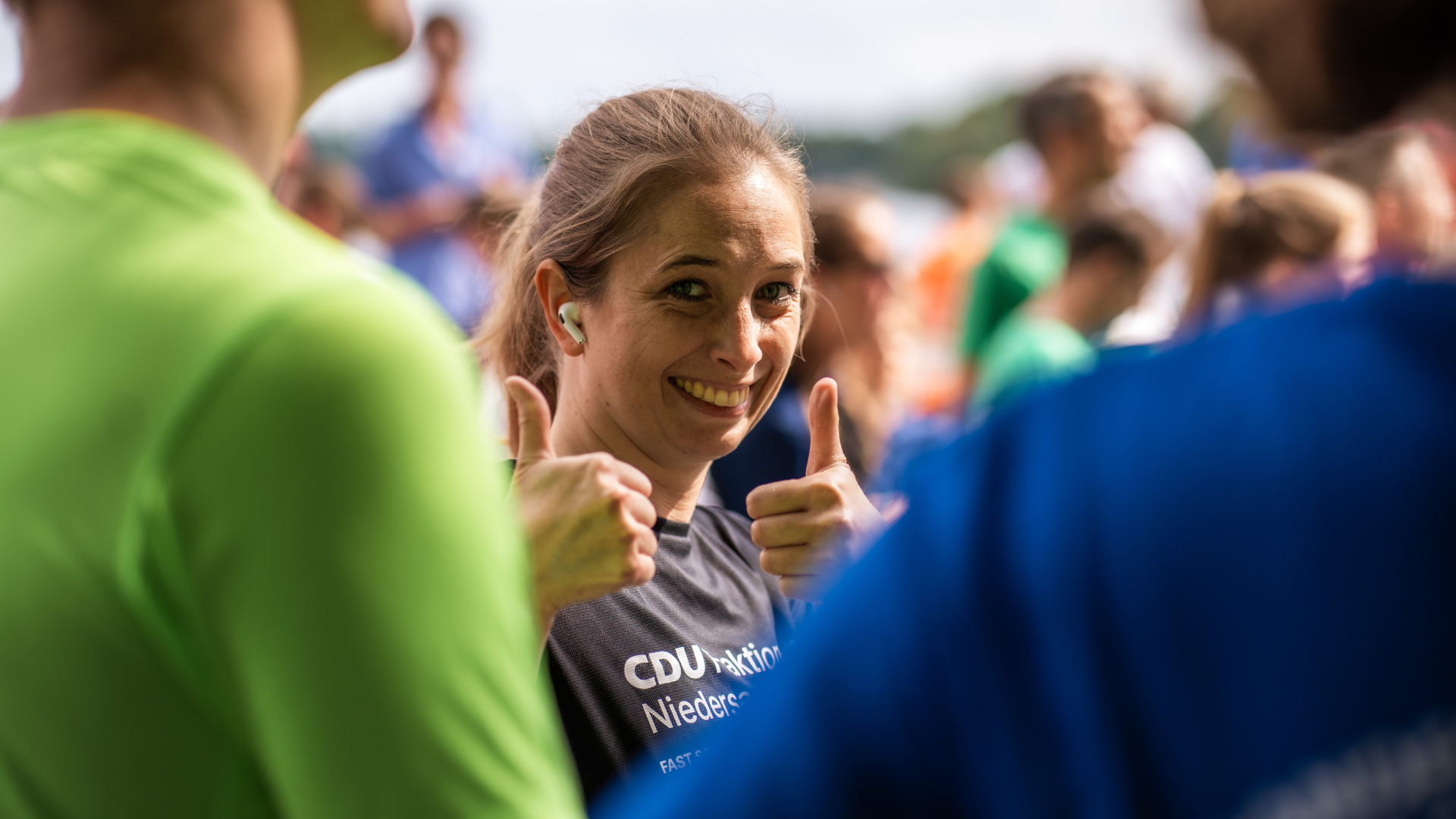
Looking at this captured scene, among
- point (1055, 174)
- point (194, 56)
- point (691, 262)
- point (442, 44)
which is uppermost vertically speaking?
point (442, 44)

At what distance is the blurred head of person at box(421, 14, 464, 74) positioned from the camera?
7168 mm

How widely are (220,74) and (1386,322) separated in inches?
30.5

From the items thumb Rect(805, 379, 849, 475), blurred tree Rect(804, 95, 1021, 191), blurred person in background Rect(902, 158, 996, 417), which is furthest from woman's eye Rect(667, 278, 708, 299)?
blurred tree Rect(804, 95, 1021, 191)

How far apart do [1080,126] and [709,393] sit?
14.9 feet

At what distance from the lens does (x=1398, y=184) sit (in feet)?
14.1

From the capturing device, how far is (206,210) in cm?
83

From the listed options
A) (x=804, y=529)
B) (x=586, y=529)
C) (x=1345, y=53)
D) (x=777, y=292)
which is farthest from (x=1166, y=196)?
(x=1345, y=53)

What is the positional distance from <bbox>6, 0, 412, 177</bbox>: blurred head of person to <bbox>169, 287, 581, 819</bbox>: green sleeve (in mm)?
228

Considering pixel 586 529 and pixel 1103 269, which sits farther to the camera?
pixel 1103 269


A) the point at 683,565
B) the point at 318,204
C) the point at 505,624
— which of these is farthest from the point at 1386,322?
the point at 318,204

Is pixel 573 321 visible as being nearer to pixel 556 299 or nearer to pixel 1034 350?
pixel 556 299

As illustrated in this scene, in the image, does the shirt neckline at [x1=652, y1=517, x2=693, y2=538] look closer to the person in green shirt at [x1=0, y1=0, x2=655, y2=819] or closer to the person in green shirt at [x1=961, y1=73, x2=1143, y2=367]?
the person in green shirt at [x1=0, y1=0, x2=655, y2=819]

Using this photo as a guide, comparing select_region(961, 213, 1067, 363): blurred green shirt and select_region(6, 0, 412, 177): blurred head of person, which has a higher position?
select_region(6, 0, 412, 177): blurred head of person

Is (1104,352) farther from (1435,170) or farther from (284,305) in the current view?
(1435,170)
